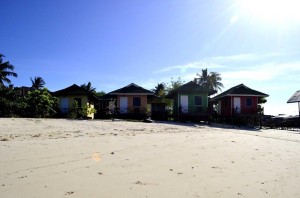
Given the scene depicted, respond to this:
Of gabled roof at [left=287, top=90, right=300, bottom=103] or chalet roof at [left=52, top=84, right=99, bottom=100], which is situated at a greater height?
chalet roof at [left=52, top=84, right=99, bottom=100]

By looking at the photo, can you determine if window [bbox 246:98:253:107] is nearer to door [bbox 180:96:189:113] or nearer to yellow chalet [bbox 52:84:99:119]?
door [bbox 180:96:189:113]

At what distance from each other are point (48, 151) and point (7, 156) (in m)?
1.04

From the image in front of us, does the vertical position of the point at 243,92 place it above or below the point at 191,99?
above

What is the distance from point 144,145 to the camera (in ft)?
29.5

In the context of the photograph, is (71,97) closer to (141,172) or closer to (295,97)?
(295,97)

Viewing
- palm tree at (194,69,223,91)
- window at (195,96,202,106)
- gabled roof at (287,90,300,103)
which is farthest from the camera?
palm tree at (194,69,223,91)

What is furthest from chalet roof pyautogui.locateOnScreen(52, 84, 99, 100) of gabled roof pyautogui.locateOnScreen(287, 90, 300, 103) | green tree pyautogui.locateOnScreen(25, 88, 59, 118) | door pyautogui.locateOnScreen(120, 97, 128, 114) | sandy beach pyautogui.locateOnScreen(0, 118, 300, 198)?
sandy beach pyautogui.locateOnScreen(0, 118, 300, 198)

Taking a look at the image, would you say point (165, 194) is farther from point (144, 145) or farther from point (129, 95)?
point (129, 95)

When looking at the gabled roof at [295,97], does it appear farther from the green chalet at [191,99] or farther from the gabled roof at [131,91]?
the gabled roof at [131,91]

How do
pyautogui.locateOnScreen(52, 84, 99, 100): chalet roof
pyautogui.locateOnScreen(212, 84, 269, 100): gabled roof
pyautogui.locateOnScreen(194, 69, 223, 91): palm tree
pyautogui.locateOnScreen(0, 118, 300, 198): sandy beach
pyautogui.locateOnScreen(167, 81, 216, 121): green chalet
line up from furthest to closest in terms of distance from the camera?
pyautogui.locateOnScreen(194, 69, 223, 91): palm tree, pyautogui.locateOnScreen(52, 84, 99, 100): chalet roof, pyautogui.locateOnScreen(212, 84, 269, 100): gabled roof, pyautogui.locateOnScreen(167, 81, 216, 121): green chalet, pyautogui.locateOnScreen(0, 118, 300, 198): sandy beach

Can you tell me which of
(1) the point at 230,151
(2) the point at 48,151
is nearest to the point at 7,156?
(2) the point at 48,151

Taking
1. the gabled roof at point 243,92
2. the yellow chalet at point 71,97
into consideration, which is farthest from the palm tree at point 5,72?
the gabled roof at point 243,92

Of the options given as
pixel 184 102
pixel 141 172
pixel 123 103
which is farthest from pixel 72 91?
pixel 141 172

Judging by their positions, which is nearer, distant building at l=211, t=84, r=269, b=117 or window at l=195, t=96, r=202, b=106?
window at l=195, t=96, r=202, b=106
